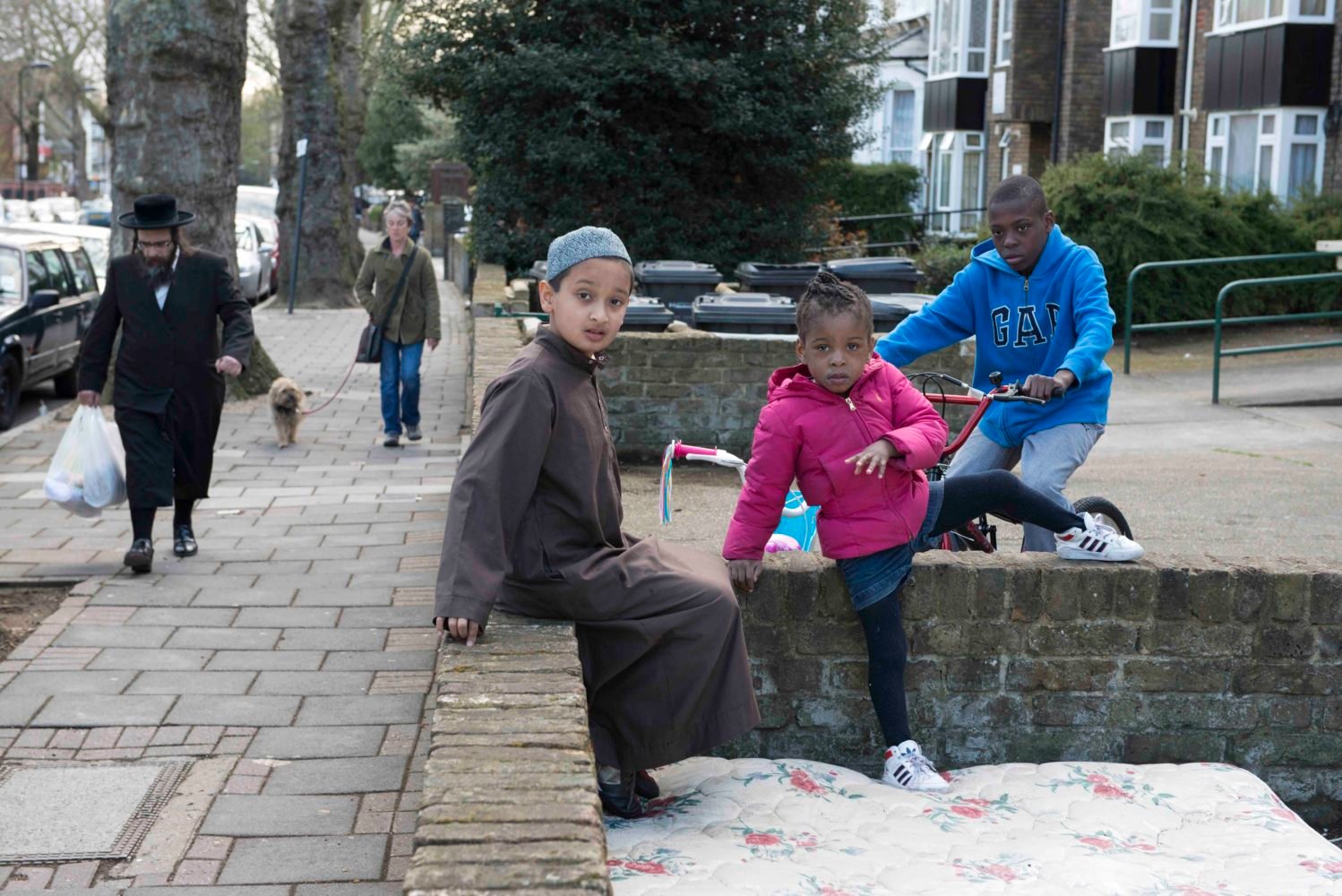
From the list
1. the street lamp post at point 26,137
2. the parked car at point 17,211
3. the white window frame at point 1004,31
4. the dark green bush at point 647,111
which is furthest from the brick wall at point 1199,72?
the street lamp post at point 26,137

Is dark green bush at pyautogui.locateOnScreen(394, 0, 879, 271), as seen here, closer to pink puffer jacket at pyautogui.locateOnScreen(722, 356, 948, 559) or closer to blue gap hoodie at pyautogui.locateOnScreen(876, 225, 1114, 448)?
blue gap hoodie at pyautogui.locateOnScreen(876, 225, 1114, 448)

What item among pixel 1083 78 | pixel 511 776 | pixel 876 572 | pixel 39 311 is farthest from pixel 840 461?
pixel 1083 78

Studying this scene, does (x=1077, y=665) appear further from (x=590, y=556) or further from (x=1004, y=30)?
(x=1004, y=30)

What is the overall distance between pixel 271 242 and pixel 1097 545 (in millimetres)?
28978

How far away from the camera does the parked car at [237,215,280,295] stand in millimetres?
30406

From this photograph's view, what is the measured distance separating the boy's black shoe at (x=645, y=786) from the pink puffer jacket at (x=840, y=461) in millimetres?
667

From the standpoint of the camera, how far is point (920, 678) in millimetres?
5000

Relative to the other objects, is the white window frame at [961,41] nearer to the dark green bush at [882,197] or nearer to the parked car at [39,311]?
the dark green bush at [882,197]

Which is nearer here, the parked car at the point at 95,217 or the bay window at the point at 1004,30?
the bay window at the point at 1004,30

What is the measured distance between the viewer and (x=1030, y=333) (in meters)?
5.62

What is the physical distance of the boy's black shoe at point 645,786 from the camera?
4512 millimetres

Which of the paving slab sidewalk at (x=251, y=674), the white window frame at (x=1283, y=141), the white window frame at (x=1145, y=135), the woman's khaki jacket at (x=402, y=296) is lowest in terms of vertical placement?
the paving slab sidewalk at (x=251, y=674)

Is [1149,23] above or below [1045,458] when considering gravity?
above

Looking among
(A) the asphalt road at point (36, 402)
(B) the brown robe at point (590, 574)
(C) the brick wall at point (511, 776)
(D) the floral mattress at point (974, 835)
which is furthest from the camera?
(A) the asphalt road at point (36, 402)
